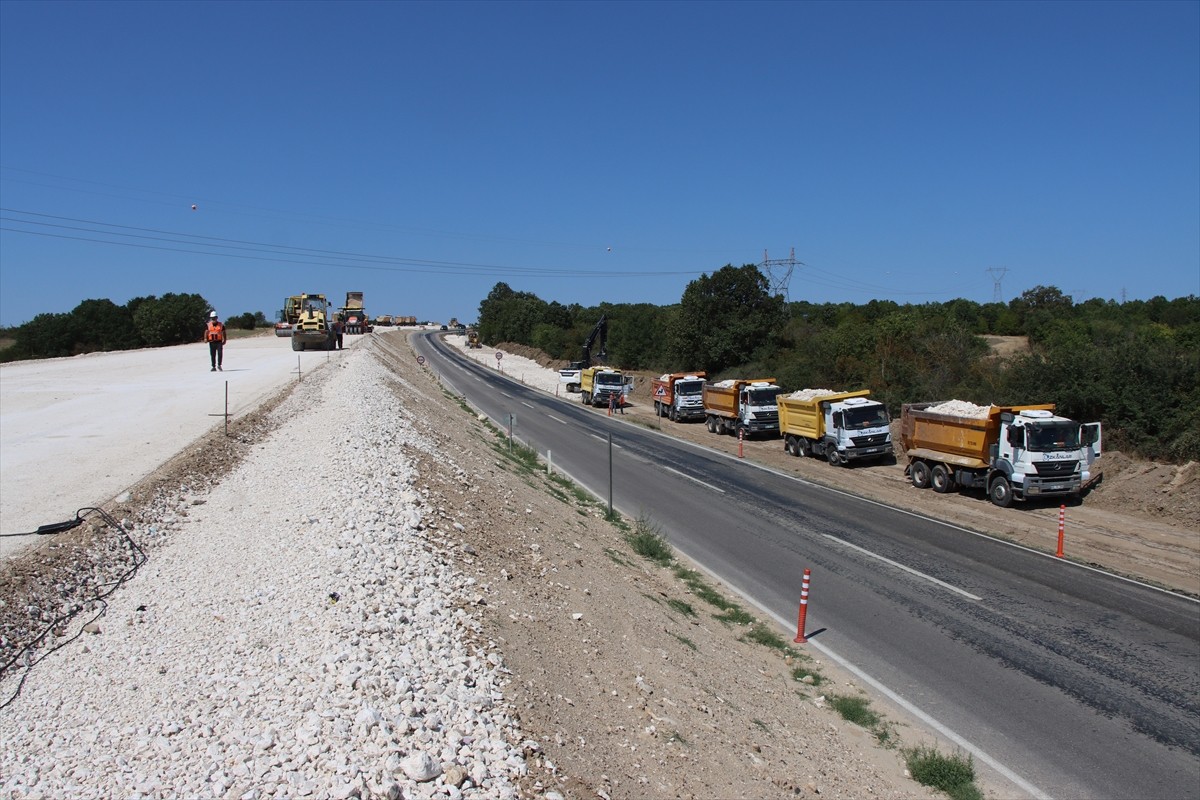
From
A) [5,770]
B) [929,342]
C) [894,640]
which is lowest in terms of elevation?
[894,640]

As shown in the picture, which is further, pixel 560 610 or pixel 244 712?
pixel 560 610

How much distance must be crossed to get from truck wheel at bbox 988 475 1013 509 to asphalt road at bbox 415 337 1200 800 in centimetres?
353

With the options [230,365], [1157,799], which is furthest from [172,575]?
[230,365]

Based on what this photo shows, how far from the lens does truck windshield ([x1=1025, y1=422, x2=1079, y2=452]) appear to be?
72.1 ft

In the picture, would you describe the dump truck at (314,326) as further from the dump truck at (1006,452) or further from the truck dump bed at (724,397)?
the dump truck at (1006,452)

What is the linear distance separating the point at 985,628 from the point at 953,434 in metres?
13.3

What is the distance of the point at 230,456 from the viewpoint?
1602 cm

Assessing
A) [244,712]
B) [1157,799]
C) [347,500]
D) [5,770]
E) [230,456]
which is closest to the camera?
[5,770]

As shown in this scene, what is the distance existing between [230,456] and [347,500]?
5471 millimetres

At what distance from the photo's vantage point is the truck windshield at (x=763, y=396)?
123 ft

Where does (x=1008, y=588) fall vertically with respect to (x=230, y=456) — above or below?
below

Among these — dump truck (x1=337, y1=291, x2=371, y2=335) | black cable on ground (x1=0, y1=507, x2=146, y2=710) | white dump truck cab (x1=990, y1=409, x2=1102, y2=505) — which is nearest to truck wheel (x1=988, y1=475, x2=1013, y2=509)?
white dump truck cab (x1=990, y1=409, x2=1102, y2=505)

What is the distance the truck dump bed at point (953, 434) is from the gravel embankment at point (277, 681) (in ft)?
61.8

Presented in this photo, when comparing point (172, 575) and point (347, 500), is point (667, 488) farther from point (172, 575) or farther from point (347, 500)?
point (172, 575)
